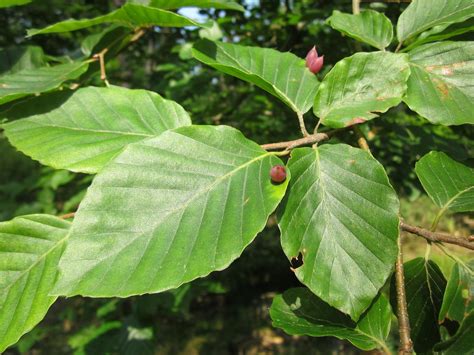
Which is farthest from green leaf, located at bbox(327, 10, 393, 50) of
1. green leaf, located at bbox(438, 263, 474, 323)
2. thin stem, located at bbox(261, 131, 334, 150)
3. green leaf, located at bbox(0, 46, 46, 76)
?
green leaf, located at bbox(0, 46, 46, 76)

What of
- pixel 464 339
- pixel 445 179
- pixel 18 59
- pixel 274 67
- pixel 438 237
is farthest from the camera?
pixel 18 59

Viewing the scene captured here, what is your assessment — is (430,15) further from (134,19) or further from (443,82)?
(134,19)

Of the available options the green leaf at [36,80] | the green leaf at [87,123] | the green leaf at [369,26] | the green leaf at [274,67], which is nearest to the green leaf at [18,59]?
the green leaf at [36,80]

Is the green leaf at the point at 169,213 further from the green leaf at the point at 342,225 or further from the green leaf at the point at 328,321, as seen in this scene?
the green leaf at the point at 328,321

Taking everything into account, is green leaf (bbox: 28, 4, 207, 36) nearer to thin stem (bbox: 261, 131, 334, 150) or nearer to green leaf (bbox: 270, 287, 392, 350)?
thin stem (bbox: 261, 131, 334, 150)

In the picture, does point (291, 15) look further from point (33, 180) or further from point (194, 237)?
point (33, 180)

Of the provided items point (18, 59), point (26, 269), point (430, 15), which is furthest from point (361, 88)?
point (18, 59)
